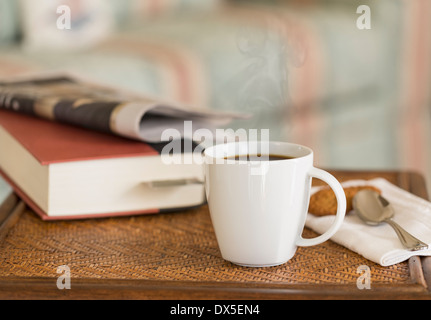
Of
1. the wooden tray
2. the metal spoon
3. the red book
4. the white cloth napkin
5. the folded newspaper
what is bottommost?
the wooden tray

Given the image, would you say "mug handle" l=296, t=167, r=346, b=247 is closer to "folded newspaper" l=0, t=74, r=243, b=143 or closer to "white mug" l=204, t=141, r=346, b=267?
"white mug" l=204, t=141, r=346, b=267

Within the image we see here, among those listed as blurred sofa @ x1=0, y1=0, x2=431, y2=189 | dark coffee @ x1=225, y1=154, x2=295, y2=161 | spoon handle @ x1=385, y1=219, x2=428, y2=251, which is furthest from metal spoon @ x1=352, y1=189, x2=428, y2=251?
blurred sofa @ x1=0, y1=0, x2=431, y2=189

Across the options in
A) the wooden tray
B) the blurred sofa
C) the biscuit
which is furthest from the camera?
the blurred sofa

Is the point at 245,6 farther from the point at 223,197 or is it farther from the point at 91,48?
the point at 223,197

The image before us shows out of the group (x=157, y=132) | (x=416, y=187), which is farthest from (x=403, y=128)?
(x=157, y=132)

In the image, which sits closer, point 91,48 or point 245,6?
point 91,48

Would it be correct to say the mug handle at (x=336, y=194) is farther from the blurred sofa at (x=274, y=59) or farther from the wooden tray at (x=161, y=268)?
the blurred sofa at (x=274, y=59)

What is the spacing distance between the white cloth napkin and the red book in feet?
0.50

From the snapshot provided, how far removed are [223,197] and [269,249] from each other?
6 cm

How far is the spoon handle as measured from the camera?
0.55 metres

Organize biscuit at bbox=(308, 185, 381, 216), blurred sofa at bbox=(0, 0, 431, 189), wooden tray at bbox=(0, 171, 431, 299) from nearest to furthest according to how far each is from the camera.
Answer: wooden tray at bbox=(0, 171, 431, 299) → biscuit at bbox=(308, 185, 381, 216) → blurred sofa at bbox=(0, 0, 431, 189)

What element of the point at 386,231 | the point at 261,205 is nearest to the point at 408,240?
the point at 386,231

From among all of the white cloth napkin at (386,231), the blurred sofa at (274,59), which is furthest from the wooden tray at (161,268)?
the blurred sofa at (274,59)
